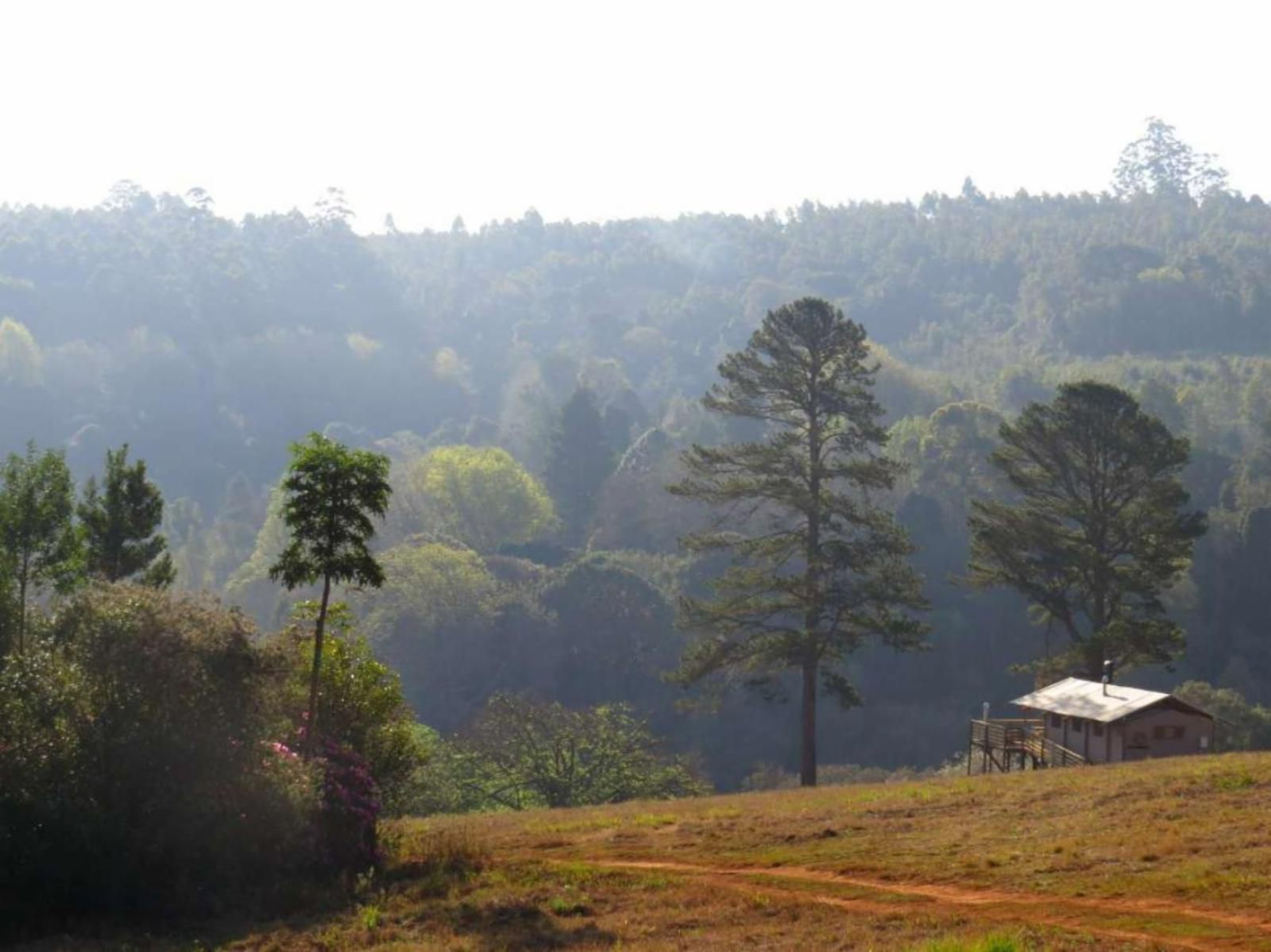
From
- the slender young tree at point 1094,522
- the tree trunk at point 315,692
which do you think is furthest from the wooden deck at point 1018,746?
the tree trunk at point 315,692

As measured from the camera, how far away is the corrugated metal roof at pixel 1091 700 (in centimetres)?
3869

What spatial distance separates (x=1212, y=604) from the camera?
290 feet

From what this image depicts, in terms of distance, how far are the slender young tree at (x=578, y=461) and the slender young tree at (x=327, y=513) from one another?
312 ft

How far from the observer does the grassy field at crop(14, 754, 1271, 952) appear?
709 inches

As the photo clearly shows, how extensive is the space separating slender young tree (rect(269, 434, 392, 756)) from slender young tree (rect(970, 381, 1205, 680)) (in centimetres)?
2735

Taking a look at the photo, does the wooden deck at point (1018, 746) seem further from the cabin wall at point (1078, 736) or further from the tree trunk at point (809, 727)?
the tree trunk at point (809, 727)

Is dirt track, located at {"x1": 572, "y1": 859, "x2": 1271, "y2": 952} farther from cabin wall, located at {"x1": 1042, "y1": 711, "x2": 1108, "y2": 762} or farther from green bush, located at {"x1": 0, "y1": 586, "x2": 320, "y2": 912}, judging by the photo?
cabin wall, located at {"x1": 1042, "y1": 711, "x2": 1108, "y2": 762}

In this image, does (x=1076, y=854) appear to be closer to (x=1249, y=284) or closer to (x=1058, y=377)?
(x=1058, y=377)

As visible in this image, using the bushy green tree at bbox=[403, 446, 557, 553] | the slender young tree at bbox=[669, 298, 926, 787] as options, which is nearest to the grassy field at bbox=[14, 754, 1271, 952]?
the slender young tree at bbox=[669, 298, 926, 787]

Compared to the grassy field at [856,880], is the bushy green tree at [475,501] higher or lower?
higher

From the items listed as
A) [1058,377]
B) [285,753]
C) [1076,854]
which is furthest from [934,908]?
[1058,377]

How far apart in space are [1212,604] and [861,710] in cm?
2163

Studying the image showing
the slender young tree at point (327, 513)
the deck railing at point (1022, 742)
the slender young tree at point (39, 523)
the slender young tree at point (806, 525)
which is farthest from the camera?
the slender young tree at point (806, 525)

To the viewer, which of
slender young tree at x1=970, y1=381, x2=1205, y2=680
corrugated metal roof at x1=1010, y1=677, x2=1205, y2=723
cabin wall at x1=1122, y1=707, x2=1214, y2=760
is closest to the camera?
cabin wall at x1=1122, y1=707, x2=1214, y2=760
